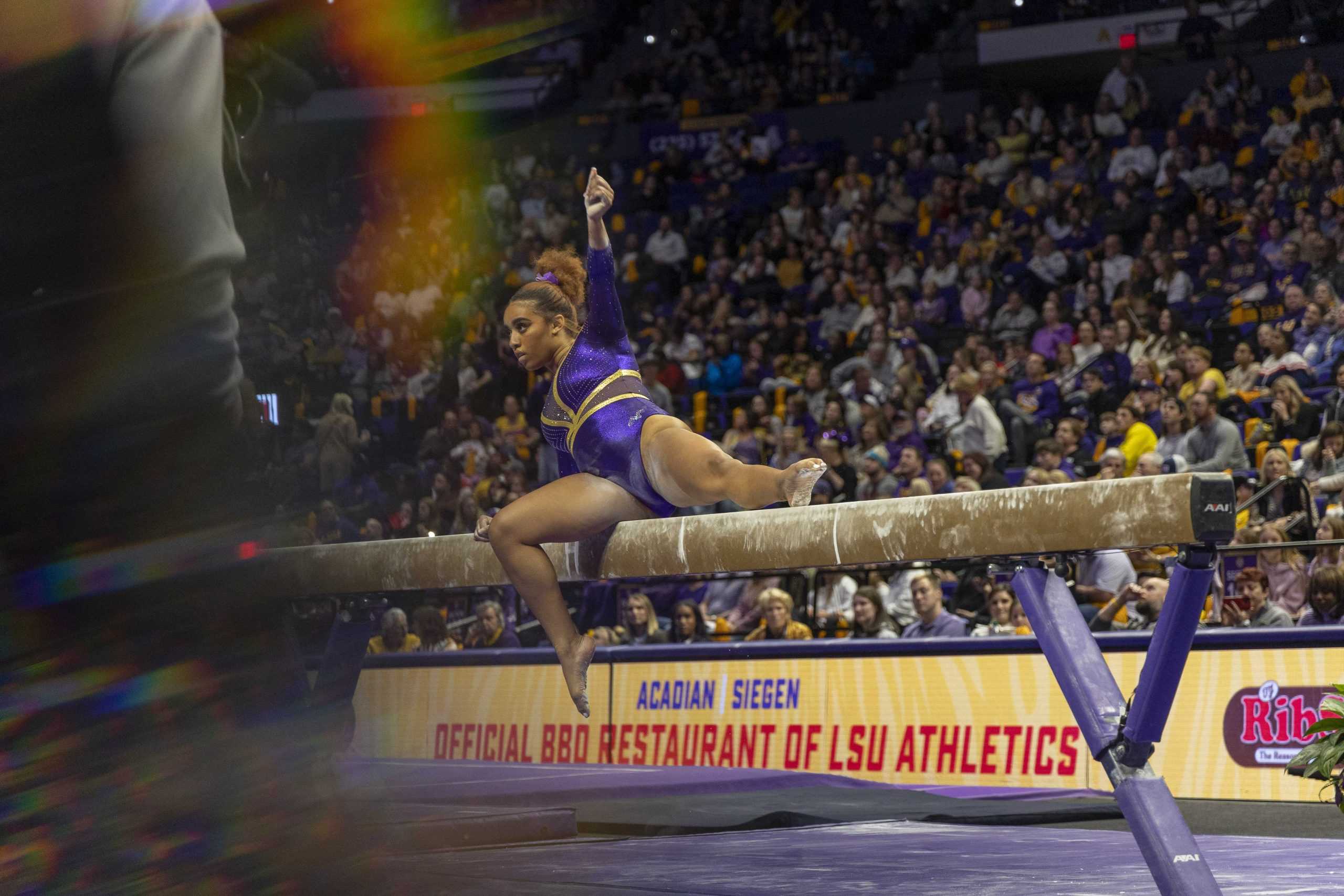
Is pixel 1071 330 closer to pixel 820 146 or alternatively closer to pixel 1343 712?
pixel 820 146

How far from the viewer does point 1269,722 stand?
20.7 feet

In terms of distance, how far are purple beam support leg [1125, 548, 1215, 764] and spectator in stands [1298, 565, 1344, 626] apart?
166 inches

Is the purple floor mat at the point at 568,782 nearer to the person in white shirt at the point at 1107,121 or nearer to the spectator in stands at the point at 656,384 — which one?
the spectator in stands at the point at 656,384

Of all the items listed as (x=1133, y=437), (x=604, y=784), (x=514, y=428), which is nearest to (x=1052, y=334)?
(x=1133, y=437)

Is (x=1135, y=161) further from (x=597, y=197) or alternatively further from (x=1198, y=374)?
(x=597, y=197)

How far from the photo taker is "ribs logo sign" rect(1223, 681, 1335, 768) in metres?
6.17

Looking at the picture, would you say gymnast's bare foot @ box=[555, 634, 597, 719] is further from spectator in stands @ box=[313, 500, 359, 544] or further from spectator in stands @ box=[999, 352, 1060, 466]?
spectator in stands @ box=[313, 500, 359, 544]

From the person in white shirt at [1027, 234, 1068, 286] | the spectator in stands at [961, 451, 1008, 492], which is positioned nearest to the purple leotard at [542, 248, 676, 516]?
the spectator in stands at [961, 451, 1008, 492]

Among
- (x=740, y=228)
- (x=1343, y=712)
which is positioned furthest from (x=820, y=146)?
(x=1343, y=712)

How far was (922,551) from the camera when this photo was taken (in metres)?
3.19

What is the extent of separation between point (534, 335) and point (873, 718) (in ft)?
12.0

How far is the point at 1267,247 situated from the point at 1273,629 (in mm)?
5936

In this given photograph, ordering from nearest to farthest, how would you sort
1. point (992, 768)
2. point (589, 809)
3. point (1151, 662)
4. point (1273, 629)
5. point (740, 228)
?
point (1151, 662) < point (589, 809) < point (1273, 629) < point (992, 768) < point (740, 228)

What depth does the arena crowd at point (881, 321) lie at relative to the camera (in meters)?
8.57
